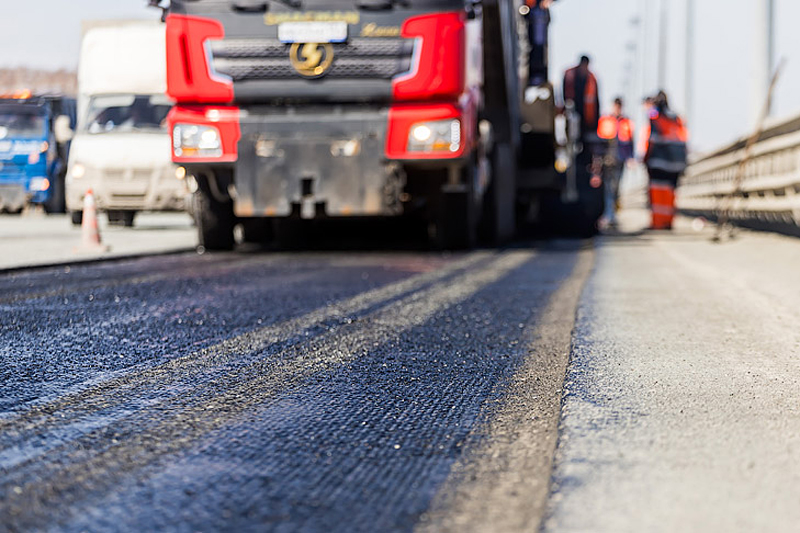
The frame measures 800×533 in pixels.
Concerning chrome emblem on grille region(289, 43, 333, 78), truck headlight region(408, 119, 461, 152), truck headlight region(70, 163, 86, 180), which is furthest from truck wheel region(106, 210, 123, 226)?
truck headlight region(408, 119, 461, 152)

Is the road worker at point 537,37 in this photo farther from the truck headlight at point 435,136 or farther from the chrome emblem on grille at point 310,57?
the chrome emblem on grille at point 310,57

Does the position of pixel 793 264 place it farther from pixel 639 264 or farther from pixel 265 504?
pixel 265 504

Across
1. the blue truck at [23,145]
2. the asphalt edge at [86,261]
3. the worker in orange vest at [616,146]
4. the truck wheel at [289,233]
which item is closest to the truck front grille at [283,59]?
the asphalt edge at [86,261]

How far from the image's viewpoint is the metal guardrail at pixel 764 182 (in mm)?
10211

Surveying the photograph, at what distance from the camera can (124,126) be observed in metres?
14.3

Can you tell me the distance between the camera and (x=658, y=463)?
216 centimetres

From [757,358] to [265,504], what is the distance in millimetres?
2253

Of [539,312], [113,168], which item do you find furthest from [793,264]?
[113,168]

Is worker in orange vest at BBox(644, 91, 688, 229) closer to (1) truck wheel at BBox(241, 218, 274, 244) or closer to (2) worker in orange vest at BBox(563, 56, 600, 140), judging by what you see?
(2) worker in orange vest at BBox(563, 56, 600, 140)

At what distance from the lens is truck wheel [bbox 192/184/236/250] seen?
31.4 feet

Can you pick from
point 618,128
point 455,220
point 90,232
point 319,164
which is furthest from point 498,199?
point 618,128

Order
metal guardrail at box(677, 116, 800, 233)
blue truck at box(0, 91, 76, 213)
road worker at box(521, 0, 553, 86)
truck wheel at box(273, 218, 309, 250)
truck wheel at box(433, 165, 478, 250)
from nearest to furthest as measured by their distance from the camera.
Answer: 1. truck wheel at box(433, 165, 478, 250)
2. metal guardrail at box(677, 116, 800, 233)
3. truck wheel at box(273, 218, 309, 250)
4. road worker at box(521, 0, 553, 86)
5. blue truck at box(0, 91, 76, 213)

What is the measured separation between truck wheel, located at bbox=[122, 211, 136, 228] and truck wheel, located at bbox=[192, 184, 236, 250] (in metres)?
5.69

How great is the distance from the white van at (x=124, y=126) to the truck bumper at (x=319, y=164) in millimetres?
5666
